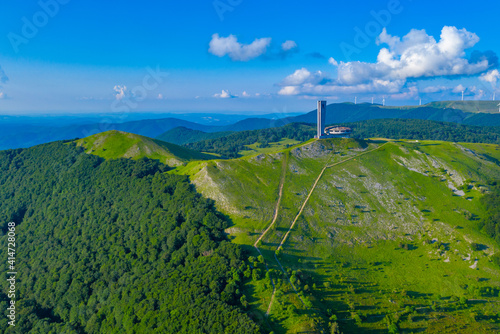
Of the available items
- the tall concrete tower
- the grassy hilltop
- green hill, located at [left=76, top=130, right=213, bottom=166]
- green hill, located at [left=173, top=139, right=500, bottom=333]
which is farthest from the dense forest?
the tall concrete tower

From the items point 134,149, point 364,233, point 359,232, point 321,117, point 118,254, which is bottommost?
point 118,254

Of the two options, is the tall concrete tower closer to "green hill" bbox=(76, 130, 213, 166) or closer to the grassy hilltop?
the grassy hilltop

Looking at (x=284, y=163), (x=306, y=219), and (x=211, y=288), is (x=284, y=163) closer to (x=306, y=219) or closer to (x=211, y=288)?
(x=306, y=219)

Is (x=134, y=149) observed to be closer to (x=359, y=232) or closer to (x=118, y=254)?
(x=118, y=254)

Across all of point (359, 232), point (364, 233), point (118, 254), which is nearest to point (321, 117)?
point (359, 232)

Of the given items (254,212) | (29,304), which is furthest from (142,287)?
(29,304)

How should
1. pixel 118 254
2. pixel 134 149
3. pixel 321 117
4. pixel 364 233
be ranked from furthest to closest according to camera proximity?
1. pixel 134 149
2. pixel 321 117
3. pixel 364 233
4. pixel 118 254

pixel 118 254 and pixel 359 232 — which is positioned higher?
pixel 359 232

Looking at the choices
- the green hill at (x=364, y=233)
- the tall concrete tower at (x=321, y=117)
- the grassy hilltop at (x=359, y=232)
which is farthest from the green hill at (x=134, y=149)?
the tall concrete tower at (x=321, y=117)
